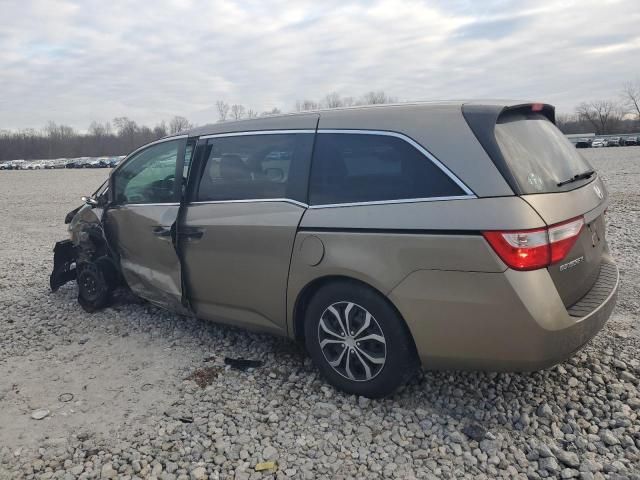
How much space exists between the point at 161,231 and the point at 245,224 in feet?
3.33

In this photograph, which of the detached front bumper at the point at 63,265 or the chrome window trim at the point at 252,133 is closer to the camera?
the chrome window trim at the point at 252,133

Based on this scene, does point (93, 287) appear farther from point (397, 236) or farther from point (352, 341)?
point (397, 236)

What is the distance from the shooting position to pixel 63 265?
5711mm

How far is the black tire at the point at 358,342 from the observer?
3.01 meters

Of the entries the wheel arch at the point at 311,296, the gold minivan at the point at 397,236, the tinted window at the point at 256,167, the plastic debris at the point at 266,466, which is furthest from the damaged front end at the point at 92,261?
the plastic debris at the point at 266,466

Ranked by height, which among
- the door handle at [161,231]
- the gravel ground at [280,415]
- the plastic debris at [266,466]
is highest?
the door handle at [161,231]

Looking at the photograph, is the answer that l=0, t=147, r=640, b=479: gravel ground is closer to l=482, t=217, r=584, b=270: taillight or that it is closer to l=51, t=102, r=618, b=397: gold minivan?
l=51, t=102, r=618, b=397: gold minivan

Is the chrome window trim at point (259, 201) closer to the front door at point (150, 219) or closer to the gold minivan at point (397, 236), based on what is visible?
Answer: the gold minivan at point (397, 236)

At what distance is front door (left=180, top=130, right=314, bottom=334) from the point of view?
343 cm

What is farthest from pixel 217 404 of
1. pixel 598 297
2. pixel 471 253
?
pixel 598 297

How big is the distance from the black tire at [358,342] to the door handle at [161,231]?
148 cm

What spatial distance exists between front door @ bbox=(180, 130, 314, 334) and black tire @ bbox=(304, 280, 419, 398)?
1.06 feet

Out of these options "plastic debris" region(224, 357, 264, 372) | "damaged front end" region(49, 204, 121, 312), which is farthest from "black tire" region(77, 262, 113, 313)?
"plastic debris" region(224, 357, 264, 372)

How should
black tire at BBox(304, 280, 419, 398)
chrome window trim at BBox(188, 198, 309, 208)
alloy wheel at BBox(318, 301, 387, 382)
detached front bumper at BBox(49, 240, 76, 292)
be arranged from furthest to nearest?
detached front bumper at BBox(49, 240, 76, 292) < chrome window trim at BBox(188, 198, 309, 208) < alloy wheel at BBox(318, 301, 387, 382) < black tire at BBox(304, 280, 419, 398)
